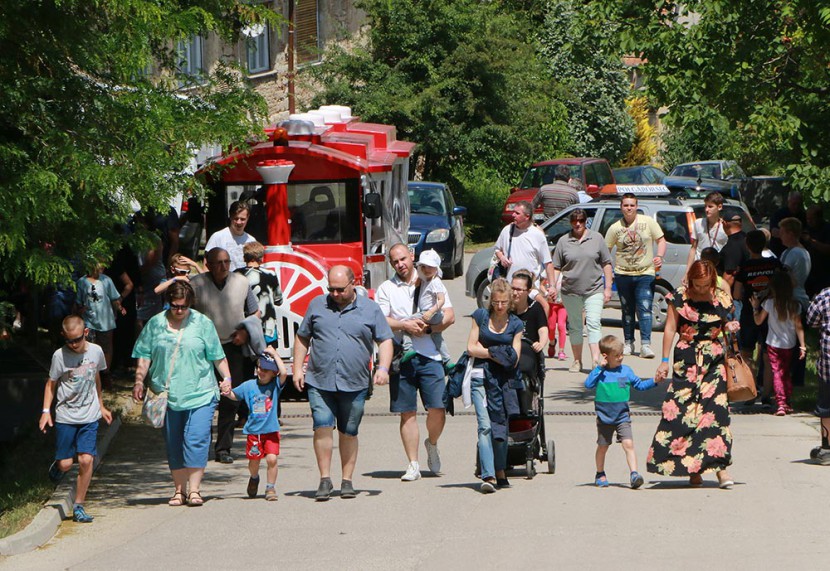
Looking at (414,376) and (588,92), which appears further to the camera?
(588,92)

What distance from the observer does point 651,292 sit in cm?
1783

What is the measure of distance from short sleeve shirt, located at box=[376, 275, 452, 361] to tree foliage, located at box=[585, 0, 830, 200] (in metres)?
5.46

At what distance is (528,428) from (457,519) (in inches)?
59.3

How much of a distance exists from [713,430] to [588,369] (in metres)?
6.86

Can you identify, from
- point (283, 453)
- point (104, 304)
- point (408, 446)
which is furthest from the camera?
point (104, 304)

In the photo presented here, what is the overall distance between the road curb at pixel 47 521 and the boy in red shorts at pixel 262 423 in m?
1.35

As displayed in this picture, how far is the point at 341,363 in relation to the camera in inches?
409

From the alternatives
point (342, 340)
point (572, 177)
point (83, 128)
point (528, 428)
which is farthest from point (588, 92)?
point (342, 340)

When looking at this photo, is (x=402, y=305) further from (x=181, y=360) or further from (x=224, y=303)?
(x=181, y=360)

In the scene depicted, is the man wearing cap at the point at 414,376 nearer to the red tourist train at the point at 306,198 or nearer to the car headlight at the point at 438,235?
the red tourist train at the point at 306,198

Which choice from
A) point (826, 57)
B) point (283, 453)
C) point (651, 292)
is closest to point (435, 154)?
point (651, 292)

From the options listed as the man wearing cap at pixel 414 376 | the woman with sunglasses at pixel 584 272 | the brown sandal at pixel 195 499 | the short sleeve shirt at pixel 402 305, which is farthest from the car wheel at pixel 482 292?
the brown sandal at pixel 195 499

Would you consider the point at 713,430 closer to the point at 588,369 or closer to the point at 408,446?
the point at 408,446

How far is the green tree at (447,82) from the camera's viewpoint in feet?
119
